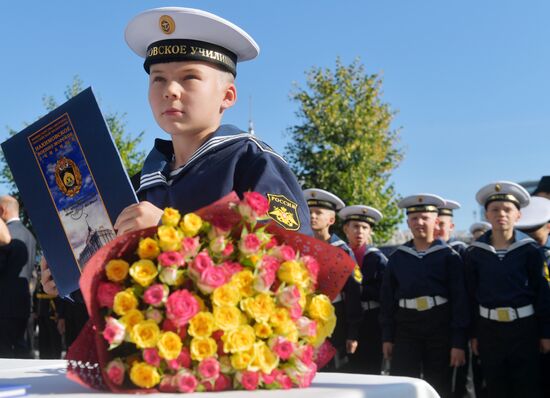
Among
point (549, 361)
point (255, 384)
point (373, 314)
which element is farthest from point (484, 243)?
point (255, 384)

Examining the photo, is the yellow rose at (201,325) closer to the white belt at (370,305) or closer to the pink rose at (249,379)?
the pink rose at (249,379)

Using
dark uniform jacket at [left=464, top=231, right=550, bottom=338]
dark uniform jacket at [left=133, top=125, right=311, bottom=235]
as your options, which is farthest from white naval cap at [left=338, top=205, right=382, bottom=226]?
dark uniform jacket at [left=133, top=125, right=311, bottom=235]

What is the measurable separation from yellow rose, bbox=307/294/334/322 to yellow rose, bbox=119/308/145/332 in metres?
0.41

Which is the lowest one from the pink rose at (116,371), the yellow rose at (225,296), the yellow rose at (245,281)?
the pink rose at (116,371)

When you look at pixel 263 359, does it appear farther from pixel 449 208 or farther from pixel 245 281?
pixel 449 208

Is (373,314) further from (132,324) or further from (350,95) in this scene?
(350,95)

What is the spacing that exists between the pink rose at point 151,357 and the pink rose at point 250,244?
0.96 feet

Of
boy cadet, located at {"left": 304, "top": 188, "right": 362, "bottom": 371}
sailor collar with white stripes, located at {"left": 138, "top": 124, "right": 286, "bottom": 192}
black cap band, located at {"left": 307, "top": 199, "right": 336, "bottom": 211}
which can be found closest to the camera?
sailor collar with white stripes, located at {"left": 138, "top": 124, "right": 286, "bottom": 192}

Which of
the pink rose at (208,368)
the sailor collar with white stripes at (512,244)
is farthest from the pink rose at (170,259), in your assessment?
the sailor collar with white stripes at (512,244)

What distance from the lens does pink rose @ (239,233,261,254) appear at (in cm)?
151

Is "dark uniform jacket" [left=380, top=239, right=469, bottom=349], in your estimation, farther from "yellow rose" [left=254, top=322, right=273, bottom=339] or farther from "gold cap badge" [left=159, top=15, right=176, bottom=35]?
"yellow rose" [left=254, top=322, right=273, bottom=339]

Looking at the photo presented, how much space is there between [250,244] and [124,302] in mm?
300

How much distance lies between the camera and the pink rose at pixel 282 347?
1.49 meters

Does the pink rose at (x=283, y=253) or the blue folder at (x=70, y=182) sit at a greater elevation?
the blue folder at (x=70, y=182)
